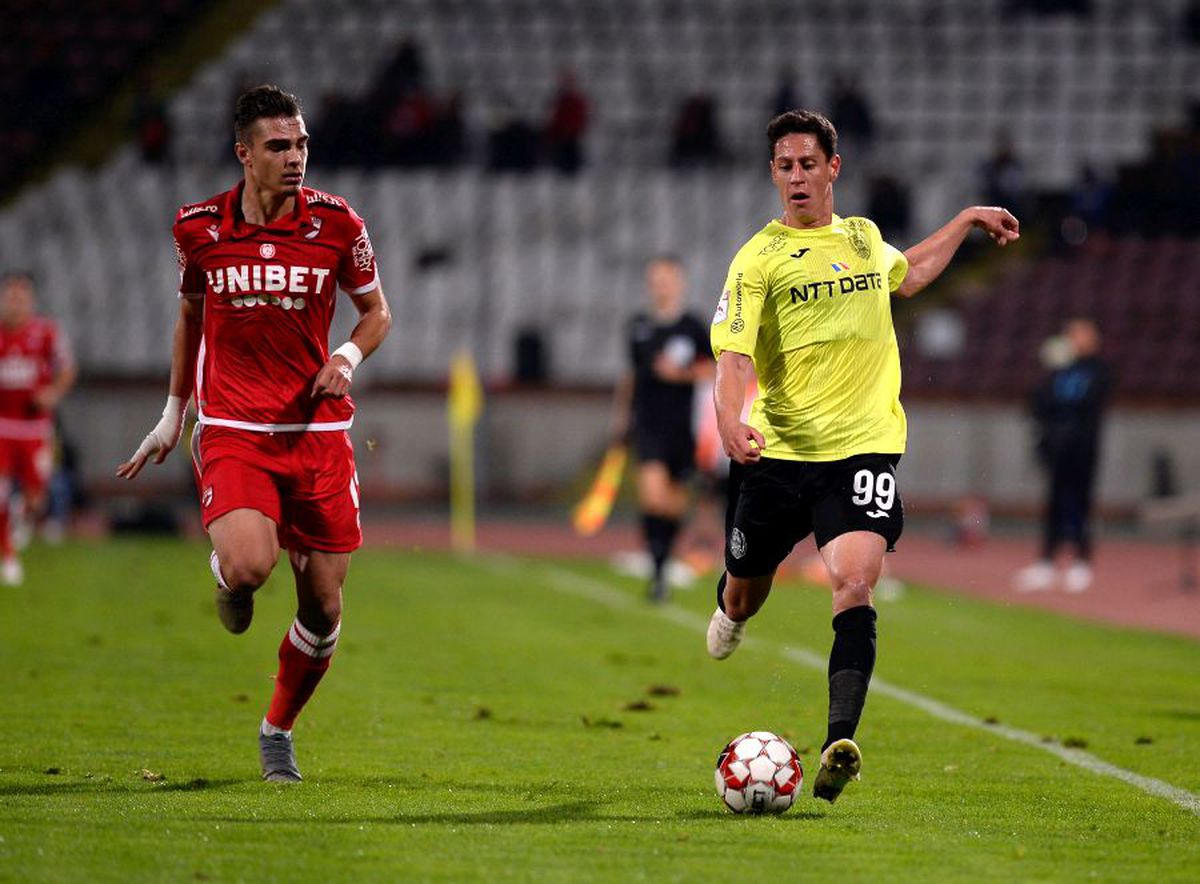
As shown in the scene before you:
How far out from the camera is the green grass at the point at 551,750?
18.7 feet

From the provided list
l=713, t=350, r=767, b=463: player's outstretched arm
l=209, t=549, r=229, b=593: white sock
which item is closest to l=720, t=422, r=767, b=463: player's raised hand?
l=713, t=350, r=767, b=463: player's outstretched arm

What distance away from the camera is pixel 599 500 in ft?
86.8

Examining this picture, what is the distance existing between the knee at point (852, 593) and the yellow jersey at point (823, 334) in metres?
0.49

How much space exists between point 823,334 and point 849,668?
124 centimetres

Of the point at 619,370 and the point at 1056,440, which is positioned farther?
the point at 619,370

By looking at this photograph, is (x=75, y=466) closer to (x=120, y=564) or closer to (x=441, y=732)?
(x=120, y=564)

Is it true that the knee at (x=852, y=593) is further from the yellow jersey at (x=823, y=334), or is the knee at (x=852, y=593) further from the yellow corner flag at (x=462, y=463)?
the yellow corner flag at (x=462, y=463)

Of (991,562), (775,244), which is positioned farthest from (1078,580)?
(775,244)

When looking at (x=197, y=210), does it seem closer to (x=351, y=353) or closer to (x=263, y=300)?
(x=263, y=300)

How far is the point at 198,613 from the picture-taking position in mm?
14430

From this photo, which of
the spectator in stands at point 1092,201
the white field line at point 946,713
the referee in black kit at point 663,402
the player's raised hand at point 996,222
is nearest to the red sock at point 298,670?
the player's raised hand at point 996,222

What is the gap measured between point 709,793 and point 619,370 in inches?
940

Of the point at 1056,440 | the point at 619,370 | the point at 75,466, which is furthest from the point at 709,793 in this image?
the point at 619,370

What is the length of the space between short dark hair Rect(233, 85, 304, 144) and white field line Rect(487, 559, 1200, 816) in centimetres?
392
